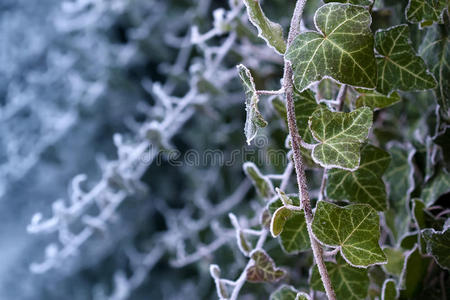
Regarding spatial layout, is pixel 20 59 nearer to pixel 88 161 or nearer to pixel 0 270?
pixel 88 161

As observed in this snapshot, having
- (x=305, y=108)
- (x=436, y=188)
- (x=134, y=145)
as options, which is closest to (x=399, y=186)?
(x=436, y=188)

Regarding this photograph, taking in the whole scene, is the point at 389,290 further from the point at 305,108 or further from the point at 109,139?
the point at 109,139

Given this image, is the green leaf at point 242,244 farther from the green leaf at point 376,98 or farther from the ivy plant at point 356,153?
the green leaf at point 376,98

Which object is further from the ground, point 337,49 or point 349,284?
point 337,49

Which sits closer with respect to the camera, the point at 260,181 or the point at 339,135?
the point at 339,135

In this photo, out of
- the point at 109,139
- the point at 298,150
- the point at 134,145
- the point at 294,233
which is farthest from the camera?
the point at 109,139

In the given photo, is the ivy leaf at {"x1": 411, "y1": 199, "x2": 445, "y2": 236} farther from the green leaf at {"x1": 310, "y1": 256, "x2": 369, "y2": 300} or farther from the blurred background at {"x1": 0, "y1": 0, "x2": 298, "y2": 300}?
the blurred background at {"x1": 0, "y1": 0, "x2": 298, "y2": 300}

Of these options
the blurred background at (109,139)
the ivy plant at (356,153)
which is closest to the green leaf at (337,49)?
the ivy plant at (356,153)
